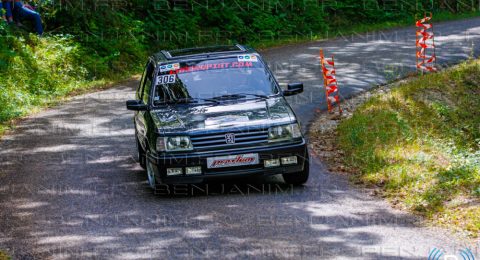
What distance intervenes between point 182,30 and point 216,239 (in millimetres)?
19684

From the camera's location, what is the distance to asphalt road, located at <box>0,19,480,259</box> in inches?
323

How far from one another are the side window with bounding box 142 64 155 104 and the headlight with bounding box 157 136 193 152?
4.81 feet

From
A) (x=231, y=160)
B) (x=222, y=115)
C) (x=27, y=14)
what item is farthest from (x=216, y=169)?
(x=27, y=14)

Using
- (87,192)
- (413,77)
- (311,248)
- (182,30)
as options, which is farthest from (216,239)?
(182,30)

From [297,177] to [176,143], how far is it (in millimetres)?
1746

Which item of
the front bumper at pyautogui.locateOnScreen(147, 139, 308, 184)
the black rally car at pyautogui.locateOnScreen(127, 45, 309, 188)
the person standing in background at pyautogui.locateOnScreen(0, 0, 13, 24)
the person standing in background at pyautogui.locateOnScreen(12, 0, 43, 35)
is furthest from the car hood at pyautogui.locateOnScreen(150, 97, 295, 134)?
the person standing in background at pyautogui.locateOnScreen(12, 0, 43, 35)

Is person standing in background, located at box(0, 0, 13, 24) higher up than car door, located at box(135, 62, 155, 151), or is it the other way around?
person standing in background, located at box(0, 0, 13, 24)

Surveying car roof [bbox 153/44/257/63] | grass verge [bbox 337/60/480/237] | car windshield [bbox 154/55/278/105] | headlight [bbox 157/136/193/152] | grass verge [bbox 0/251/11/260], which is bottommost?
grass verge [bbox 337/60/480/237]

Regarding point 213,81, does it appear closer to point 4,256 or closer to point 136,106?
point 136,106

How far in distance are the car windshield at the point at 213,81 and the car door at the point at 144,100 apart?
299 millimetres

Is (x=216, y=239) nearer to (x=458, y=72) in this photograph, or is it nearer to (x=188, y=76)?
(x=188, y=76)

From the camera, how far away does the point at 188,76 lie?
11.5 meters

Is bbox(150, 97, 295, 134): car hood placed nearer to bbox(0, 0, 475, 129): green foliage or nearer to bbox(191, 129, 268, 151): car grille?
bbox(191, 129, 268, 151): car grille

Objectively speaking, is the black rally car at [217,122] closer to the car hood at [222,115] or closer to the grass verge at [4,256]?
the car hood at [222,115]
